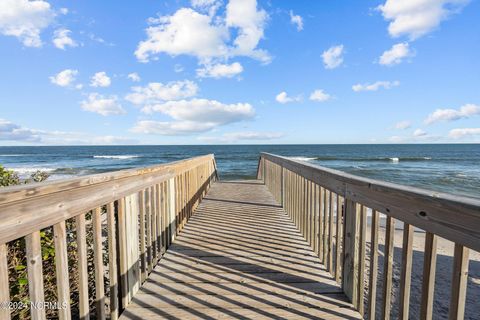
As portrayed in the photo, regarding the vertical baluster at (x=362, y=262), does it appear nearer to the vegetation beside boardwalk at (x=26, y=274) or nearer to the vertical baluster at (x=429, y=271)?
the vertical baluster at (x=429, y=271)

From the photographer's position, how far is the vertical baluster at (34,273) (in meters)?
1.08

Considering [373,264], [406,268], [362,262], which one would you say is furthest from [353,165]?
[406,268]

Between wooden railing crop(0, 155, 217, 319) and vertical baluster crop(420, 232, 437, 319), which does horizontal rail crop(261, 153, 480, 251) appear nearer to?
vertical baluster crop(420, 232, 437, 319)

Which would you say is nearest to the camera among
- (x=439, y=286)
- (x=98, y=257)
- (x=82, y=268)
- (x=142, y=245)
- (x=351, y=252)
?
(x=82, y=268)

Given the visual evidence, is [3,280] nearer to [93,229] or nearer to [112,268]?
[93,229]

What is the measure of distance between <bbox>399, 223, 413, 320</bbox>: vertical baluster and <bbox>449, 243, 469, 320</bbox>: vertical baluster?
29cm

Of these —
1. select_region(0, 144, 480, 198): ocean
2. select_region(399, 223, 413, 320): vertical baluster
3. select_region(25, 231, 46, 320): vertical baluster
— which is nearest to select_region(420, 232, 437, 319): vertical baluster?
select_region(399, 223, 413, 320): vertical baluster

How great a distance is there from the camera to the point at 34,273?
1.10 m

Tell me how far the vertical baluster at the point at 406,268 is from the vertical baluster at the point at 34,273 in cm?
165

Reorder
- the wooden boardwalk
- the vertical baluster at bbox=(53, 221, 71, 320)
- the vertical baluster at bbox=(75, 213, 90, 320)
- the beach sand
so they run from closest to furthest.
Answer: the vertical baluster at bbox=(53, 221, 71, 320) < the vertical baluster at bbox=(75, 213, 90, 320) < the wooden boardwalk < the beach sand

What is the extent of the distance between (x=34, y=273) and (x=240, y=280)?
1.61 meters

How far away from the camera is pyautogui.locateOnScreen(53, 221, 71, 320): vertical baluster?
126cm

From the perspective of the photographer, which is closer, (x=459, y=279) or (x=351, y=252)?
(x=459, y=279)

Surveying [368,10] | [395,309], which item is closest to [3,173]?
[395,309]
